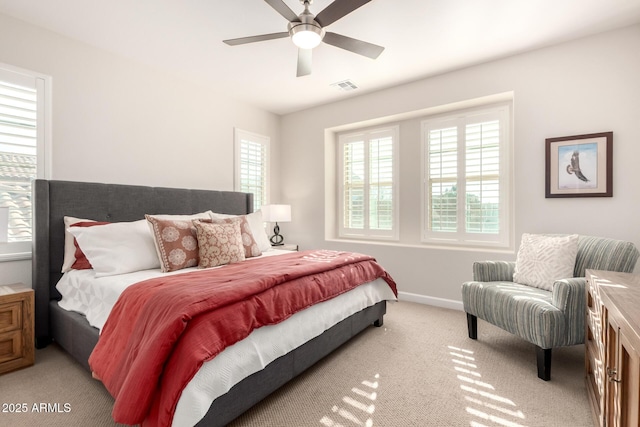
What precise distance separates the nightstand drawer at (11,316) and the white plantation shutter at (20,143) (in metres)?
0.70

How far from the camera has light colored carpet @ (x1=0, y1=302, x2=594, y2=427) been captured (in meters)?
1.67

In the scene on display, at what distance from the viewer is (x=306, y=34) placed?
2.07 metres

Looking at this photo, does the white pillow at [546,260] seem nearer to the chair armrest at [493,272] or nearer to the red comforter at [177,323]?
the chair armrest at [493,272]

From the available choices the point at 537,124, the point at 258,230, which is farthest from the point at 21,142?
the point at 537,124

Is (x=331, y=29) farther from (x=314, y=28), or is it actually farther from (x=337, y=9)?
(x=337, y=9)

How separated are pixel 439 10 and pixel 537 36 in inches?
43.6

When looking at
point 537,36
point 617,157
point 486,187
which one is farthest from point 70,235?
point 617,157

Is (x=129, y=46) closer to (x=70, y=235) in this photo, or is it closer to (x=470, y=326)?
(x=70, y=235)

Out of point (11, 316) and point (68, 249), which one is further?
point (68, 249)

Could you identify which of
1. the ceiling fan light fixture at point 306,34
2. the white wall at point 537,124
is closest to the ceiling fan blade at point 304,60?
the ceiling fan light fixture at point 306,34

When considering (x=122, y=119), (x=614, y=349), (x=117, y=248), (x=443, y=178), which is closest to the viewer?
(x=614, y=349)

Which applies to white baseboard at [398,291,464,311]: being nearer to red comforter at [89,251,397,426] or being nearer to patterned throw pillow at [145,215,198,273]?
red comforter at [89,251,397,426]

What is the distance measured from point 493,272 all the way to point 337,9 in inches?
97.4

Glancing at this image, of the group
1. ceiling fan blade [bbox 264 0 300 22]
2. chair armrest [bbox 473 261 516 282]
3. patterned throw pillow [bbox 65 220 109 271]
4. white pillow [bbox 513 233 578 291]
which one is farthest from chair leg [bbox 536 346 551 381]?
patterned throw pillow [bbox 65 220 109 271]
